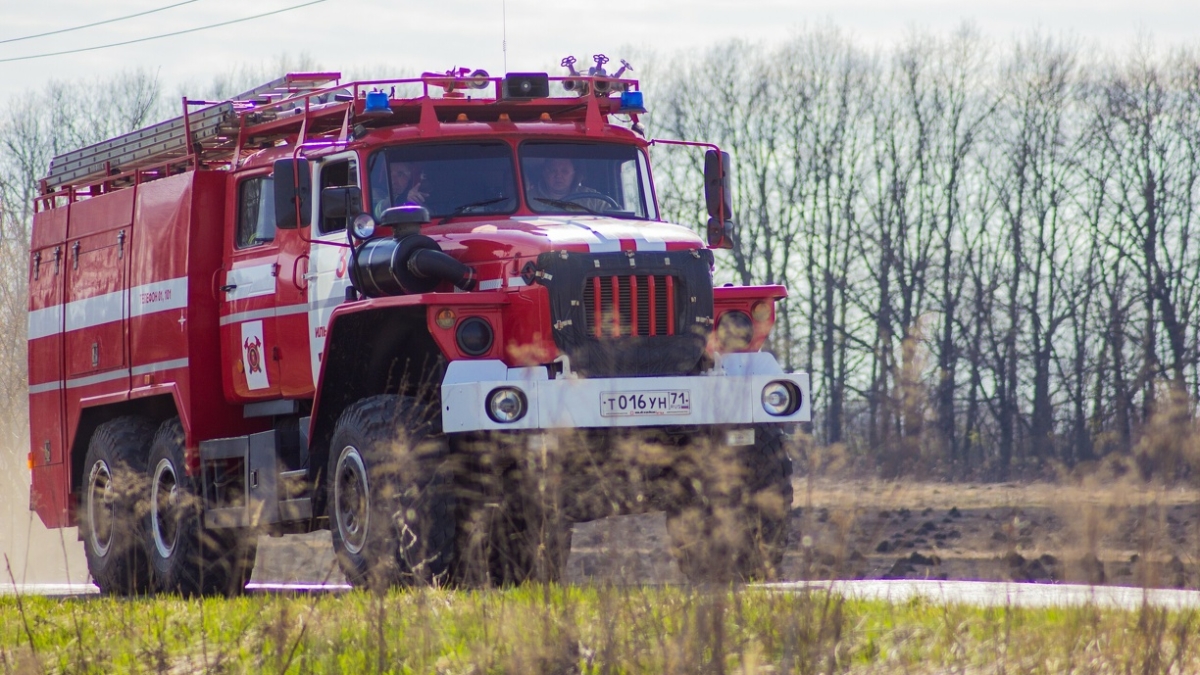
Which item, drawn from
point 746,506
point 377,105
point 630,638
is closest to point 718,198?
point 377,105

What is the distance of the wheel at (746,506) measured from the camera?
8070mm

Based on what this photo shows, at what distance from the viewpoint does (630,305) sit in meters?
11.2

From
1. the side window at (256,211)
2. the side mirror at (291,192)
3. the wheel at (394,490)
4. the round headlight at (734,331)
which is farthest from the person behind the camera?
the side window at (256,211)

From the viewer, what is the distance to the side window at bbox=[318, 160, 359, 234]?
480 inches

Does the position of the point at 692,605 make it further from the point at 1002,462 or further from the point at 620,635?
the point at 1002,462

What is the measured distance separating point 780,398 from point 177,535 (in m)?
5.15

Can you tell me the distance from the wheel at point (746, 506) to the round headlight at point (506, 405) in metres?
1.11

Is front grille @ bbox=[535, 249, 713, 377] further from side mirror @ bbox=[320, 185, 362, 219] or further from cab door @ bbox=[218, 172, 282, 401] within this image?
cab door @ bbox=[218, 172, 282, 401]

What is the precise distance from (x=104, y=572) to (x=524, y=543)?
494cm

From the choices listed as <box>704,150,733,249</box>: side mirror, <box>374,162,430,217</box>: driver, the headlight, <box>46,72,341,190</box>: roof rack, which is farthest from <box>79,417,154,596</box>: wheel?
the headlight

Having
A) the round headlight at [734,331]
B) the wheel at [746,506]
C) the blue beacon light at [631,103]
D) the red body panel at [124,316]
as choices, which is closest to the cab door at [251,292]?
the red body panel at [124,316]

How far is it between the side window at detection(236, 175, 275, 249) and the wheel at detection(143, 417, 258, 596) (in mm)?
1679

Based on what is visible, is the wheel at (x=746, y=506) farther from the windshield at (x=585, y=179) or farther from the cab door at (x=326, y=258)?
the cab door at (x=326, y=258)

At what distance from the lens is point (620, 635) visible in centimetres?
746
